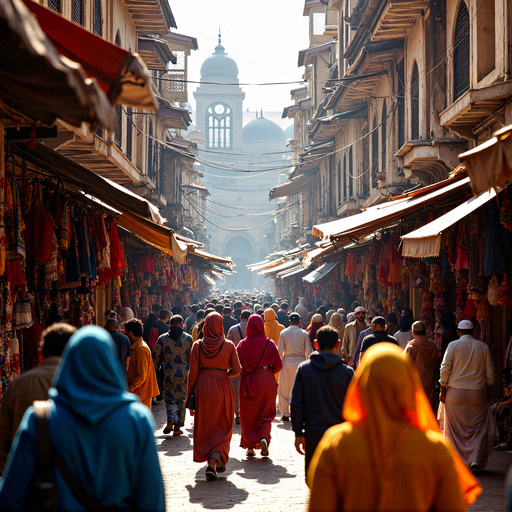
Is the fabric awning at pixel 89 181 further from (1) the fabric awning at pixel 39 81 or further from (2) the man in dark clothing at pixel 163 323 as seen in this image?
(2) the man in dark clothing at pixel 163 323

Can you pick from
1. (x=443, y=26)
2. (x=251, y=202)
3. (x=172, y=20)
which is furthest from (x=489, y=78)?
(x=251, y=202)

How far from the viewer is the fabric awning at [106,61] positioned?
3.22 m

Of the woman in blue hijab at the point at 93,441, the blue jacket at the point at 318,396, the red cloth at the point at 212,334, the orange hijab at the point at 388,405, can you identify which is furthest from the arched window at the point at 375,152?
the woman in blue hijab at the point at 93,441

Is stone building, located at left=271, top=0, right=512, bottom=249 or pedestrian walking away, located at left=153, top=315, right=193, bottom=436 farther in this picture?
pedestrian walking away, located at left=153, top=315, right=193, bottom=436

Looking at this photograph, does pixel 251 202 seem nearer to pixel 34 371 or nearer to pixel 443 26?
pixel 443 26

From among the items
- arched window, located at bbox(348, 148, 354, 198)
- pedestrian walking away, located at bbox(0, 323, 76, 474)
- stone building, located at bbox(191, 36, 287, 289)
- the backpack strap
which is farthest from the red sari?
stone building, located at bbox(191, 36, 287, 289)

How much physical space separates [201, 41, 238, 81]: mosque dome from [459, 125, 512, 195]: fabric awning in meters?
61.1

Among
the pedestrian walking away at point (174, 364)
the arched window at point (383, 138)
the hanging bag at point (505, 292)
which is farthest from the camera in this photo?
the arched window at point (383, 138)

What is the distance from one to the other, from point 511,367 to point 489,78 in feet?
11.2

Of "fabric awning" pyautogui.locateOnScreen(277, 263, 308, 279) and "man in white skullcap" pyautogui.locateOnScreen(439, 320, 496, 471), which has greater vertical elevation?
"fabric awning" pyautogui.locateOnScreen(277, 263, 308, 279)

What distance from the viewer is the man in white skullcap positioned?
21.5 feet

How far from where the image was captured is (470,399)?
6.62m

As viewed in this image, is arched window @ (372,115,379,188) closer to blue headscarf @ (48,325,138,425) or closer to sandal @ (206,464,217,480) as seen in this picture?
sandal @ (206,464,217,480)

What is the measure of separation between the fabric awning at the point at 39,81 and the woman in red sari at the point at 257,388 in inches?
164
